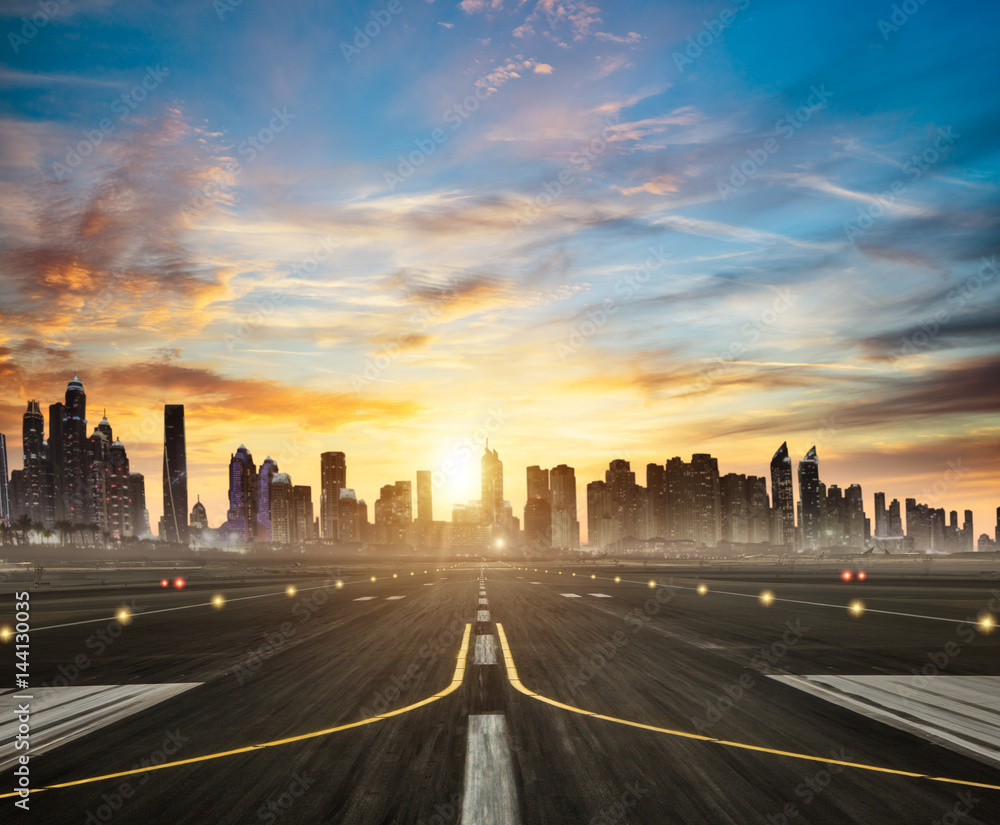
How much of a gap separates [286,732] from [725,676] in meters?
9.36

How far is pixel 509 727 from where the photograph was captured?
33.8 ft

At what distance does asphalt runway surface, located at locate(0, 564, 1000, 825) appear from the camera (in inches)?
291

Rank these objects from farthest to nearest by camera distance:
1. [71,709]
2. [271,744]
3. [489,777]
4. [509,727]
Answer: [71,709] < [509,727] < [271,744] < [489,777]

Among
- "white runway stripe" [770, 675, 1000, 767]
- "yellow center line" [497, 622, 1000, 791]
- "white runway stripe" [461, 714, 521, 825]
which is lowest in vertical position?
"white runway stripe" [770, 675, 1000, 767]

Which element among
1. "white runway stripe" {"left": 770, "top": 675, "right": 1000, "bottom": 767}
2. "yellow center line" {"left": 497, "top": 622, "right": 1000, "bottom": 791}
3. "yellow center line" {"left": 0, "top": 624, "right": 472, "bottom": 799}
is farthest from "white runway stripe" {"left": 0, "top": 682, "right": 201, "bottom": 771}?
"white runway stripe" {"left": 770, "top": 675, "right": 1000, "bottom": 767}

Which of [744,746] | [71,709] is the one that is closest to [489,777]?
[744,746]

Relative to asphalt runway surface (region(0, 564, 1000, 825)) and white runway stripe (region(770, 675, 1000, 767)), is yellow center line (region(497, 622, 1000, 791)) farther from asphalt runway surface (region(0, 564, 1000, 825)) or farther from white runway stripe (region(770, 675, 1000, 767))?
white runway stripe (region(770, 675, 1000, 767))

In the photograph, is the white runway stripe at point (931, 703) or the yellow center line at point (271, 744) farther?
the white runway stripe at point (931, 703)

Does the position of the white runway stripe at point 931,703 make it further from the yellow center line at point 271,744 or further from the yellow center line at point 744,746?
the yellow center line at point 271,744

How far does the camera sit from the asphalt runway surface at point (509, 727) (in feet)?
24.2

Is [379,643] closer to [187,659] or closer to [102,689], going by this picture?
[187,659]

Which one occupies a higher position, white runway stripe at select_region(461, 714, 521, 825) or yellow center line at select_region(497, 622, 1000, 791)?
white runway stripe at select_region(461, 714, 521, 825)

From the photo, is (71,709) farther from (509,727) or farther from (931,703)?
(931,703)

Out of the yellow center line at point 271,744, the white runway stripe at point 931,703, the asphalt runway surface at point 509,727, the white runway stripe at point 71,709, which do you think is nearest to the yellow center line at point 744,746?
the asphalt runway surface at point 509,727
